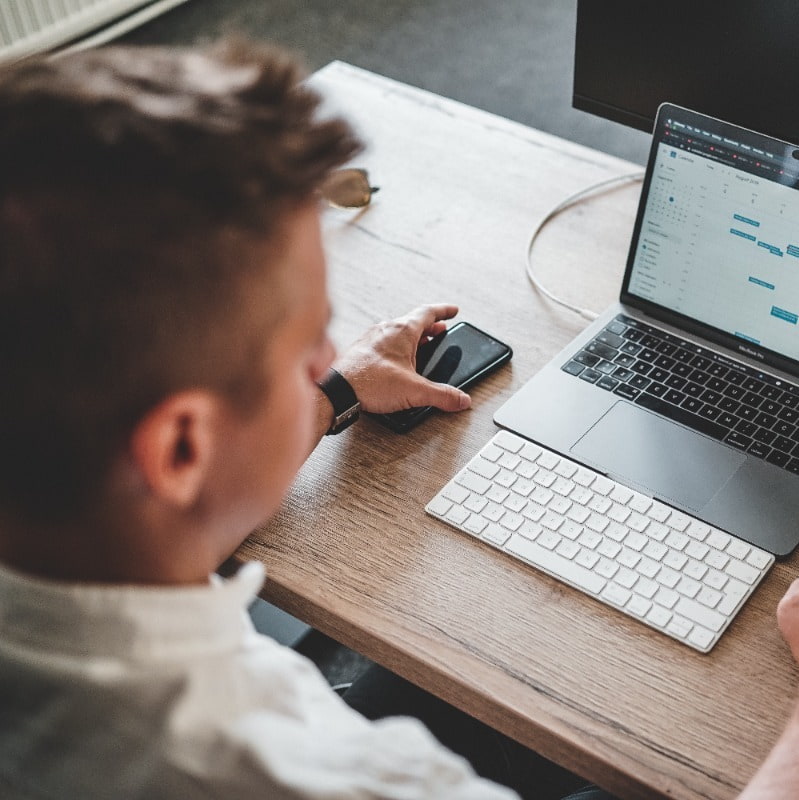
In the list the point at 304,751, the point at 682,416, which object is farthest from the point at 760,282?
the point at 304,751

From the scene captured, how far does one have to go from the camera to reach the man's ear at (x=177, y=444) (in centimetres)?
52

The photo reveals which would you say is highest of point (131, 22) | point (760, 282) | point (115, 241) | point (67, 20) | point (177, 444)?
point (115, 241)

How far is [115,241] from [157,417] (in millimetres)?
93

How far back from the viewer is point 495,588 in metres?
0.90

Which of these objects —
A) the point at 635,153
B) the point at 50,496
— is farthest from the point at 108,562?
the point at 635,153

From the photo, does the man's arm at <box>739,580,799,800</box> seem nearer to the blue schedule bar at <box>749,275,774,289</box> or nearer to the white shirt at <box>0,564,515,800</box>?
the white shirt at <box>0,564,515,800</box>

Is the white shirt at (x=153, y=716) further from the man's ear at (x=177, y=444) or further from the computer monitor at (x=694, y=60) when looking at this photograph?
the computer monitor at (x=694, y=60)

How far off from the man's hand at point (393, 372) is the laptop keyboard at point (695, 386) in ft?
0.51

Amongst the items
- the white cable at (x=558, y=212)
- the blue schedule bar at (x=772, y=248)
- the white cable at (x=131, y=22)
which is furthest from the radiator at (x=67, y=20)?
the blue schedule bar at (x=772, y=248)

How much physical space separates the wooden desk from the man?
163 millimetres

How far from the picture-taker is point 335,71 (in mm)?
1647

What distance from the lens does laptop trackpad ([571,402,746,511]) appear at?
0.97 meters

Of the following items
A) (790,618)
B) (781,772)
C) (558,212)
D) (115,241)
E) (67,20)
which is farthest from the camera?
(67,20)

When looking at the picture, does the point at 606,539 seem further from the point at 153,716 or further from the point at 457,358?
the point at 153,716
